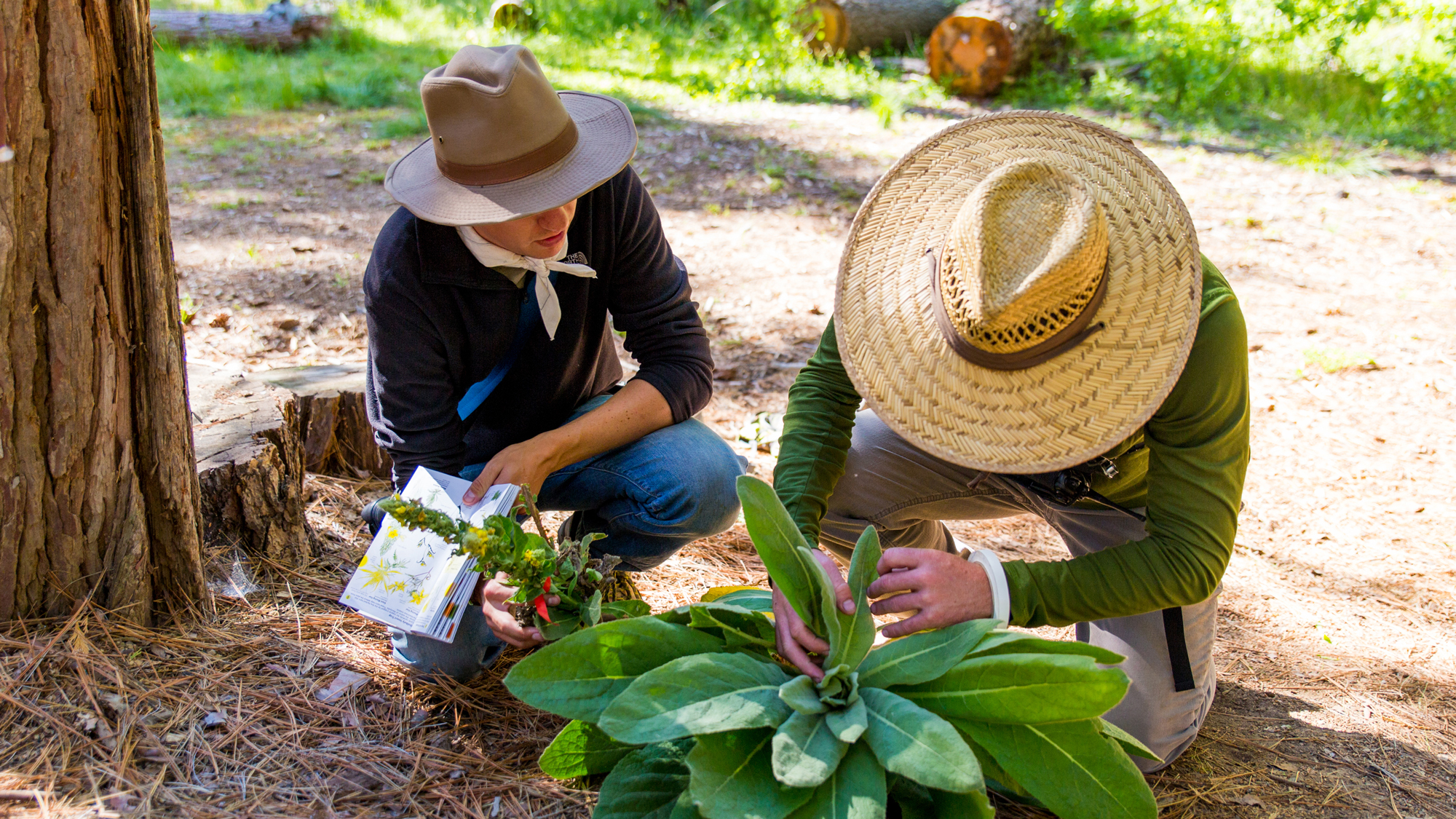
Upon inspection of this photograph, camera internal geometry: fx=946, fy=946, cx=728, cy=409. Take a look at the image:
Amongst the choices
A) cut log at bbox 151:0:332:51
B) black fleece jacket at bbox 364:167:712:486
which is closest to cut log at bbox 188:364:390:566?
black fleece jacket at bbox 364:167:712:486

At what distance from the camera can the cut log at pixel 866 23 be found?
9.75m

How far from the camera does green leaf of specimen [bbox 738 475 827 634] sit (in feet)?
5.32

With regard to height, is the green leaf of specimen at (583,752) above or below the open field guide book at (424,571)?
below

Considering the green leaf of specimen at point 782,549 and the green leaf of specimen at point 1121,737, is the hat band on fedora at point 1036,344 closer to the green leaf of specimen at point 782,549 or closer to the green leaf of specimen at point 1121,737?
the green leaf of specimen at point 782,549

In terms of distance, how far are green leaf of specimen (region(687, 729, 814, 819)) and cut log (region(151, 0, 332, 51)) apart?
33.7 ft

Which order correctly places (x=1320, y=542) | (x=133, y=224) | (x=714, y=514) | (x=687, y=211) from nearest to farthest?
1. (x=133, y=224)
2. (x=714, y=514)
3. (x=1320, y=542)
4. (x=687, y=211)

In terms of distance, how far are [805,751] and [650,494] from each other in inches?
36.0

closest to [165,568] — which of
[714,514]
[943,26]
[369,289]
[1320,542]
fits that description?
[369,289]

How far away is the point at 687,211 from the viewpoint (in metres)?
5.89

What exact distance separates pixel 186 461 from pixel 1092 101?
8.52 meters

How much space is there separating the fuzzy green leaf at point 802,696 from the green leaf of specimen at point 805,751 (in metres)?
A: 0.02

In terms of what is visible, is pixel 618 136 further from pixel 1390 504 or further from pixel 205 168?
pixel 205 168

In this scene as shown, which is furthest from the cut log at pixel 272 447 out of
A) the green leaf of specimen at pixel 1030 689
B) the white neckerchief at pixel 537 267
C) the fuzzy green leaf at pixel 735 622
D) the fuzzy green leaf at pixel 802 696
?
the green leaf of specimen at pixel 1030 689

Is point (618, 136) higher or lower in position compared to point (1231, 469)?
higher
